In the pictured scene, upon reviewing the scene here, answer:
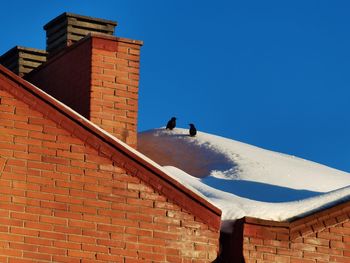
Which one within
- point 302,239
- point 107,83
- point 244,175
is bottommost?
point 302,239

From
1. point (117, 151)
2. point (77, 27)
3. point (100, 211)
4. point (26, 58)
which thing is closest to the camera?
point (100, 211)

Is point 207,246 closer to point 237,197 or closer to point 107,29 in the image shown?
point 237,197

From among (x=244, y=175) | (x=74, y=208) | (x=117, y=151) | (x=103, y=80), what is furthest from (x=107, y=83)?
(x=74, y=208)

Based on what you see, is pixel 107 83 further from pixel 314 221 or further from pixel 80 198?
pixel 314 221

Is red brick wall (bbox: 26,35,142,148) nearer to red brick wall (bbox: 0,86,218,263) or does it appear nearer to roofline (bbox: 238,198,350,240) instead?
red brick wall (bbox: 0,86,218,263)

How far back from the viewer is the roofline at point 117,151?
1777cm

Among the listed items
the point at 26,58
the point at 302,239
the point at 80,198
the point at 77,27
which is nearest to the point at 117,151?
the point at 80,198

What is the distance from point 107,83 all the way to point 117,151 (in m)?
2.88

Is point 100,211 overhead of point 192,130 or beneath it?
beneath

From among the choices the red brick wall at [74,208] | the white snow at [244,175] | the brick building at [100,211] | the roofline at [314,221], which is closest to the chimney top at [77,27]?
the white snow at [244,175]

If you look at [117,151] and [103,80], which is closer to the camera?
[117,151]

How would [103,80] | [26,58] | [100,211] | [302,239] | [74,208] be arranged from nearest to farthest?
[74,208]
[100,211]
[302,239]
[103,80]
[26,58]

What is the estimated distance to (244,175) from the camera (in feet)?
70.2

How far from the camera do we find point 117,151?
17891 millimetres
